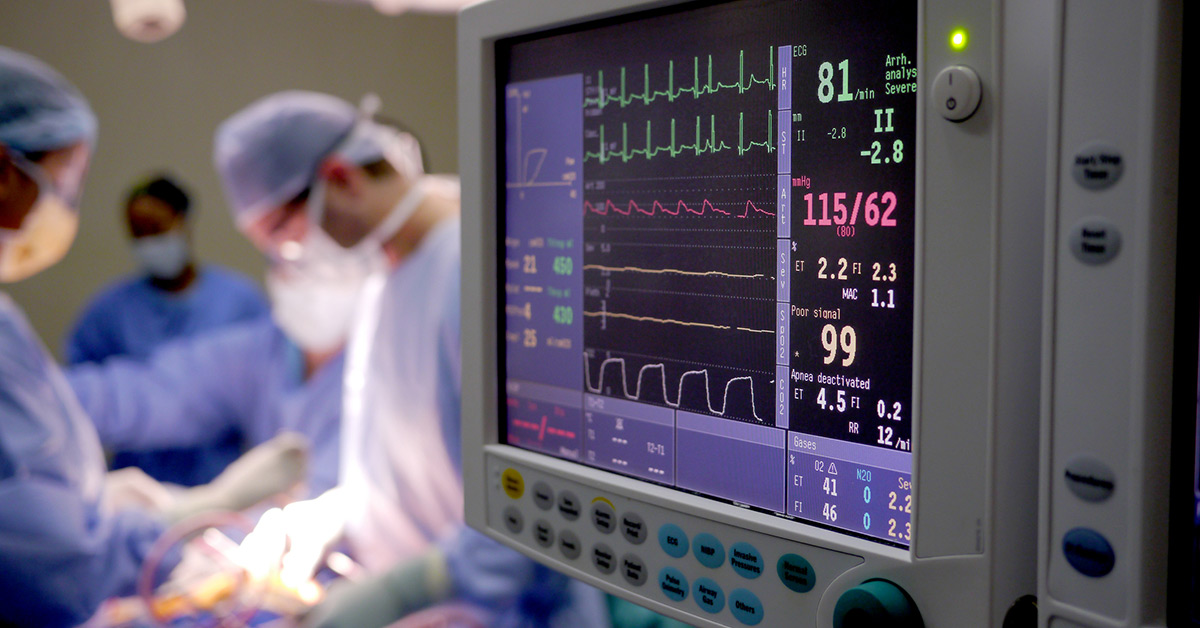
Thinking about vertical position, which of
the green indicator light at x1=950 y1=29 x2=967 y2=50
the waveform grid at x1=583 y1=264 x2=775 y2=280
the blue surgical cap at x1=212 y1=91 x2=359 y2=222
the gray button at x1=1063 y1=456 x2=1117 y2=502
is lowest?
the gray button at x1=1063 y1=456 x2=1117 y2=502

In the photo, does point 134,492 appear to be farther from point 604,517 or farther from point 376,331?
point 604,517

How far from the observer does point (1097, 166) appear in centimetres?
50

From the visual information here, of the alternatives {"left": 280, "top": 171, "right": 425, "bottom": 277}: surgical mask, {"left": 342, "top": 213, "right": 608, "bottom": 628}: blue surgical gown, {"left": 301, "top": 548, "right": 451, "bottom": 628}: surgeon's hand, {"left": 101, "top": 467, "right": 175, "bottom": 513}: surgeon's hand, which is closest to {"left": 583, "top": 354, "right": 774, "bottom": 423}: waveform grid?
{"left": 342, "top": 213, "right": 608, "bottom": 628}: blue surgical gown

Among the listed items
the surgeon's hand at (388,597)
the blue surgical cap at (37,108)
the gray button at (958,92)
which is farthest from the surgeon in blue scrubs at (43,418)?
the gray button at (958,92)

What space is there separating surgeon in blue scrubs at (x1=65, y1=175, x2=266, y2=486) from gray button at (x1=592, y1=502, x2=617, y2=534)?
1.43m

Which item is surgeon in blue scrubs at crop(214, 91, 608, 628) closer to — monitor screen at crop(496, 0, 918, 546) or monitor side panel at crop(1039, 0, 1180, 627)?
monitor screen at crop(496, 0, 918, 546)

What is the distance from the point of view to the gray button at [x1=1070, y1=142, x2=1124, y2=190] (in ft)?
1.63

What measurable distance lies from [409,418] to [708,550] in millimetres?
1373

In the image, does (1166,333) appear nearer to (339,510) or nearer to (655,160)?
(655,160)

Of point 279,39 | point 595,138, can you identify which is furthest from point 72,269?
point 595,138

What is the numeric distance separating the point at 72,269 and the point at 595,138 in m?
1.46

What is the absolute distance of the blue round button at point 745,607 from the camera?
0.70m

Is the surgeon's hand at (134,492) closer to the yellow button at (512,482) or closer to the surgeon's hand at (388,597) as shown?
the surgeon's hand at (388,597)

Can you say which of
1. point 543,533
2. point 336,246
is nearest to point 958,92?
point 543,533
